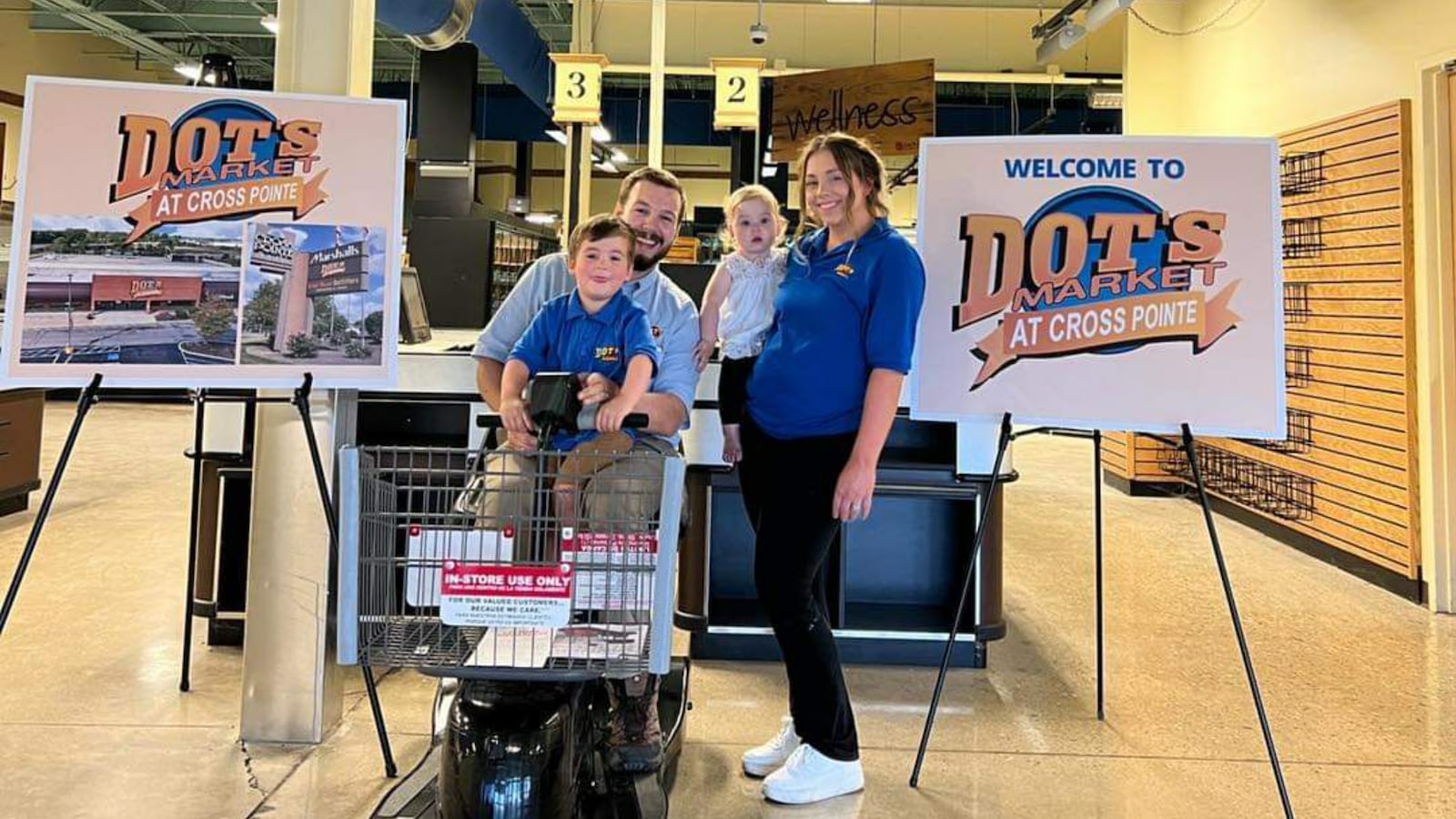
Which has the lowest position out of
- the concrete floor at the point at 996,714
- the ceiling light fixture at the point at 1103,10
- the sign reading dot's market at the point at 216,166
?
the concrete floor at the point at 996,714

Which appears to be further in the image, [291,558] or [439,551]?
[291,558]

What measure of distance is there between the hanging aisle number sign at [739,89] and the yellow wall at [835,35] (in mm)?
4837

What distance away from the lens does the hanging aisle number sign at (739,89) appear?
578 centimetres

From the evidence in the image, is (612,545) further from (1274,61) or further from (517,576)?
(1274,61)

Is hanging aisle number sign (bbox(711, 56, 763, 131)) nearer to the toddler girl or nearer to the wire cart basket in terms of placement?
the toddler girl

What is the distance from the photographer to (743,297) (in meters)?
2.36

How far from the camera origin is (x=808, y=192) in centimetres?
210

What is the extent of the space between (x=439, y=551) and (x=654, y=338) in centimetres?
89

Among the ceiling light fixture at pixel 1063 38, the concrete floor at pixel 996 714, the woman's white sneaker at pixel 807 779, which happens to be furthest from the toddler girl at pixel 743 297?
the ceiling light fixture at pixel 1063 38

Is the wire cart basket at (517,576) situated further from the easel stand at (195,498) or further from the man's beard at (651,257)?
the man's beard at (651,257)

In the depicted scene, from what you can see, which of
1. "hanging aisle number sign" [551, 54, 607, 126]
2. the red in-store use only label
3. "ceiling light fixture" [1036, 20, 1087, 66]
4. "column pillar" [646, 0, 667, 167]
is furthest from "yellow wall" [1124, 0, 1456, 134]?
the red in-store use only label

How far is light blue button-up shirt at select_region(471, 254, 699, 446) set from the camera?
2096 millimetres

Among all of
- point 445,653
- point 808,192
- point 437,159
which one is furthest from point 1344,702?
point 437,159

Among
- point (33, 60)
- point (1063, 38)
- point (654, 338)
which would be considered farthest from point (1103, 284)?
point (33, 60)
